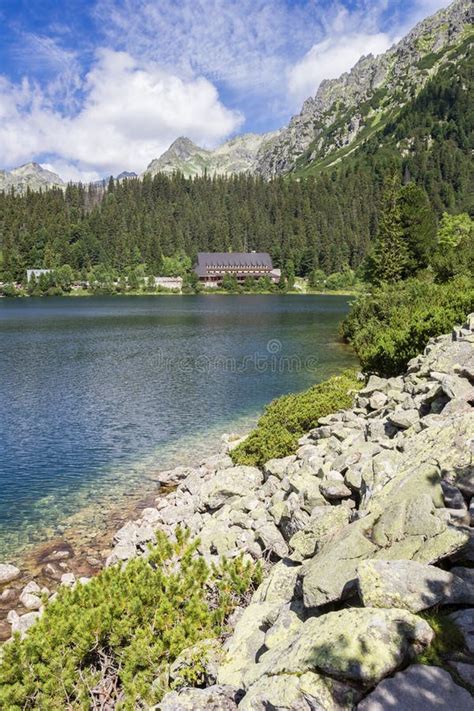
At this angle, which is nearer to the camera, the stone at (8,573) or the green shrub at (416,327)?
the stone at (8,573)

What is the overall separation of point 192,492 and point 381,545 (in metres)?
11.9

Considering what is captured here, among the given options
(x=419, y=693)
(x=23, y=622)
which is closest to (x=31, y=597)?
(x=23, y=622)

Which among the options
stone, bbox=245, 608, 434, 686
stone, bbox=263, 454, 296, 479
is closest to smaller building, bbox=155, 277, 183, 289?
stone, bbox=263, 454, 296, 479

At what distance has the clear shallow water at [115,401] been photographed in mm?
20766

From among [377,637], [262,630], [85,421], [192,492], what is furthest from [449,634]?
[85,421]

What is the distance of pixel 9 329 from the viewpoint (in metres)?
78.4

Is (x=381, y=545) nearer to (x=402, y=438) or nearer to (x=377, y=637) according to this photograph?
(x=377, y=637)

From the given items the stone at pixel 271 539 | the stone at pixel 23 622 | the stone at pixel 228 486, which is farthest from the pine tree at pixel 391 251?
the stone at pixel 23 622

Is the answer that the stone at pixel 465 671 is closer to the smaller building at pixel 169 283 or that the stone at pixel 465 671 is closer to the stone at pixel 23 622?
the stone at pixel 23 622

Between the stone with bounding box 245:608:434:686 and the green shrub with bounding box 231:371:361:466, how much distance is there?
12.8 meters

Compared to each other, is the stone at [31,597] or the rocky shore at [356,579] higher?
the rocky shore at [356,579]

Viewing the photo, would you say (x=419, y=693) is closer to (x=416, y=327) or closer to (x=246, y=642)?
(x=246, y=642)

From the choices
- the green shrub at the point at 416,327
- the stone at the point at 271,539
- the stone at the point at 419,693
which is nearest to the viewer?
the stone at the point at 419,693

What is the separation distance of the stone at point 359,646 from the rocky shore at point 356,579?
14mm
